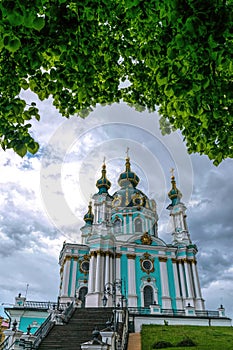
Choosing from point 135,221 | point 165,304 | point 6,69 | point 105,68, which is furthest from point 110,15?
point 135,221

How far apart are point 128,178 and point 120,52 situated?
31.5 metres

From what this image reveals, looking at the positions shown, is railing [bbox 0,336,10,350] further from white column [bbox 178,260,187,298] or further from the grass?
white column [bbox 178,260,187,298]

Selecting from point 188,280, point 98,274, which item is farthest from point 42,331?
point 188,280

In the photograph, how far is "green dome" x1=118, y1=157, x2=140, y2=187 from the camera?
123 feet

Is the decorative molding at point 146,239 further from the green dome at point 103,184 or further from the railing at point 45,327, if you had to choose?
the railing at point 45,327

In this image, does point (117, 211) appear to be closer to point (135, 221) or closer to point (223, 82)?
point (135, 221)

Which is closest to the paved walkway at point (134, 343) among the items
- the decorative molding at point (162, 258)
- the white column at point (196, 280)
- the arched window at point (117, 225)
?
the decorative molding at point (162, 258)

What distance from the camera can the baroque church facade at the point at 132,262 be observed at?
88.2 feet

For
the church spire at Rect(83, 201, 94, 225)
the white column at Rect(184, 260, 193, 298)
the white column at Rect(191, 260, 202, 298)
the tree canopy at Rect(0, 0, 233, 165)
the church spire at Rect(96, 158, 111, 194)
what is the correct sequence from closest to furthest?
the tree canopy at Rect(0, 0, 233, 165) < the white column at Rect(184, 260, 193, 298) < the white column at Rect(191, 260, 202, 298) < the church spire at Rect(96, 158, 111, 194) < the church spire at Rect(83, 201, 94, 225)

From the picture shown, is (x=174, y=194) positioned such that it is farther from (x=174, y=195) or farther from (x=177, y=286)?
(x=177, y=286)

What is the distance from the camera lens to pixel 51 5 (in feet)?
12.8

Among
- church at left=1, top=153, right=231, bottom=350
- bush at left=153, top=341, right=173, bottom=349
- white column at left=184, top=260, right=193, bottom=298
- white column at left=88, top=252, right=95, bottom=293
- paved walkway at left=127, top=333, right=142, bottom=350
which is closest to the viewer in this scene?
bush at left=153, top=341, right=173, bottom=349

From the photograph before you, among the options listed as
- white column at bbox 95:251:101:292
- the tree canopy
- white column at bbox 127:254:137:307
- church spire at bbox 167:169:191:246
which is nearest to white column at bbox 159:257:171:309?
white column at bbox 127:254:137:307

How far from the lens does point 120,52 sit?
635 centimetres
